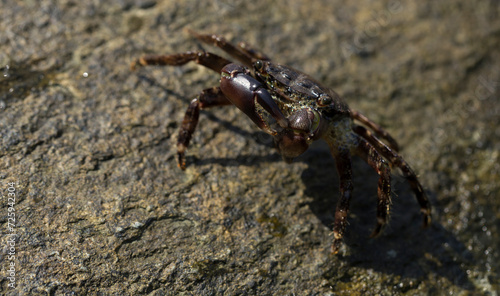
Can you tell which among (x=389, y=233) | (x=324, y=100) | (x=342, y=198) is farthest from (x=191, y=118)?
(x=389, y=233)

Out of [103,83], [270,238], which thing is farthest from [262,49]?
[270,238]

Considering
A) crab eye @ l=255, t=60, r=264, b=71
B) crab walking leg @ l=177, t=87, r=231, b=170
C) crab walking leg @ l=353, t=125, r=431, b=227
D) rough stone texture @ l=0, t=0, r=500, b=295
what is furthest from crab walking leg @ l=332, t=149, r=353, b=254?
crab walking leg @ l=177, t=87, r=231, b=170

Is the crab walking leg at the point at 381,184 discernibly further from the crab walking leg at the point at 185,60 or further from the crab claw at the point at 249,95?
the crab walking leg at the point at 185,60

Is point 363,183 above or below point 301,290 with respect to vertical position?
above

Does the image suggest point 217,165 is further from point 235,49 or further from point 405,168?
point 405,168

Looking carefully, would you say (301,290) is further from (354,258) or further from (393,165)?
(393,165)

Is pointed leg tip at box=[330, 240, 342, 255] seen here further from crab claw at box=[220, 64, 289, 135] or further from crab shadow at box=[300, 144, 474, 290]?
crab claw at box=[220, 64, 289, 135]

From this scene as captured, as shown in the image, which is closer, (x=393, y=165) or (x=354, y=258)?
(x=354, y=258)

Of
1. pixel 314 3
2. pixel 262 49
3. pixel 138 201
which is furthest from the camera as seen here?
pixel 314 3
